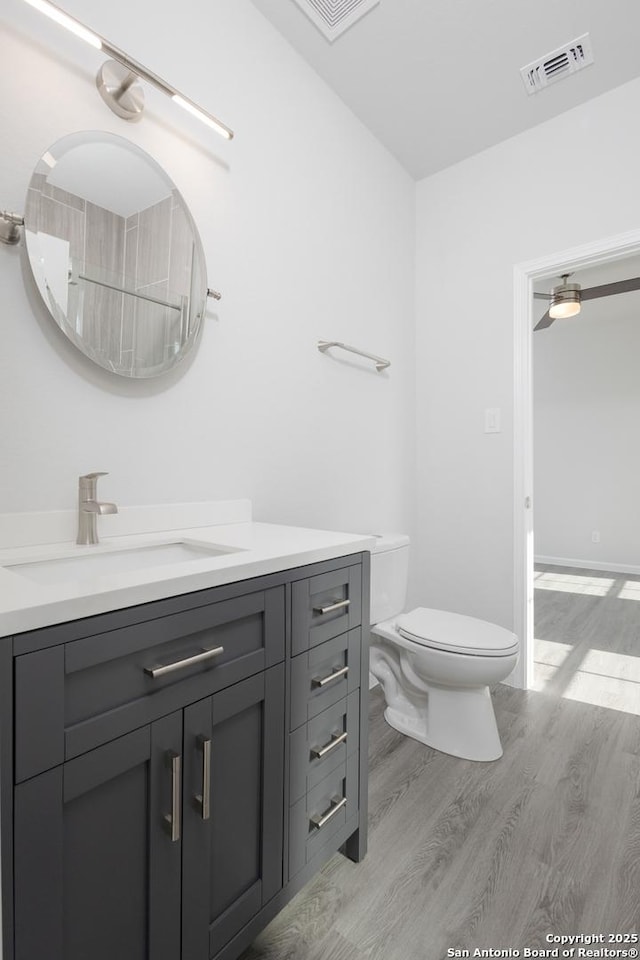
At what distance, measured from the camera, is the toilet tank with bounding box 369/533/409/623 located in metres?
1.89

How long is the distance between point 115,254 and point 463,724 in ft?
6.10

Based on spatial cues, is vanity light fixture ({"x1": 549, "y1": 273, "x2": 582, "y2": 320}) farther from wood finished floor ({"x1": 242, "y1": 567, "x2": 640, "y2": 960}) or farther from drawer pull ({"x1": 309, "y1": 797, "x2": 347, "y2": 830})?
drawer pull ({"x1": 309, "y1": 797, "x2": 347, "y2": 830})

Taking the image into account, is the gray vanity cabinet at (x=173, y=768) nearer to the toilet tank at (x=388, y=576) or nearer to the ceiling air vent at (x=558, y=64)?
the toilet tank at (x=388, y=576)

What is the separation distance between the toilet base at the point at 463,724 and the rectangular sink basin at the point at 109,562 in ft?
3.64

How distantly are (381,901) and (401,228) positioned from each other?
2707 mm

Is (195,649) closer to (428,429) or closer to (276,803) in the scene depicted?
(276,803)

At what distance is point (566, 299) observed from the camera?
3.22 meters

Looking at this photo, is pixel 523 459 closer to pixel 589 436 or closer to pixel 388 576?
pixel 388 576

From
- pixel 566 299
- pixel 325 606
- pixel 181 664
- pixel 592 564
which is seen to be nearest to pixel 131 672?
pixel 181 664

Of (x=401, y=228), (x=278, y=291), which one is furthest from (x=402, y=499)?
(x=401, y=228)

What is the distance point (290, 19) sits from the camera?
1.67 m

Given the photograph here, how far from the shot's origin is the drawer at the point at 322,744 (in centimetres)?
102

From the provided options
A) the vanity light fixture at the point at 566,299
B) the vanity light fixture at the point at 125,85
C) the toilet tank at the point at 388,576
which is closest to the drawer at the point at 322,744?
the toilet tank at the point at 388,576

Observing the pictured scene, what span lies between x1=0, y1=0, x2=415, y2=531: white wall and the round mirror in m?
0.04
